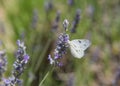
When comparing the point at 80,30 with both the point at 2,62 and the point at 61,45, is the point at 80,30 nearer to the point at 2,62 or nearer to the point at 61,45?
the point at 2,62

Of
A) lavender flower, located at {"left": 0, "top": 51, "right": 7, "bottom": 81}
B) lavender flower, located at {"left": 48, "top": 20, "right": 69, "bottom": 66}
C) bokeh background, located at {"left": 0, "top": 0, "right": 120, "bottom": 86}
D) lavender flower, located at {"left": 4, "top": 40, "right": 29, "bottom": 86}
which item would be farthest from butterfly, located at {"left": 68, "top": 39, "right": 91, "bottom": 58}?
bokeh background, located at {"left": 0, "top": 0, "right": 120, "bottom": 86}

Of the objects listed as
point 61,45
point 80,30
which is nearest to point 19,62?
point 61,45

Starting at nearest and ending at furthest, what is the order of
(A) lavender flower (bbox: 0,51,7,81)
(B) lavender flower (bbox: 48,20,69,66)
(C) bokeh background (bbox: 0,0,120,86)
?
(B) lavender flower (bbox: 48,20,69,66) → (A) lavender flower (bbox: 0,51,7,81) → (C) bokeh background (bbox: 0,0,120,86)

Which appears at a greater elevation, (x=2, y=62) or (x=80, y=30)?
(x=80, y=30)

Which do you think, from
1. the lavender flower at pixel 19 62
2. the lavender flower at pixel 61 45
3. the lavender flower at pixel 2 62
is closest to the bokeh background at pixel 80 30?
the lavender flower at pixel 2 62

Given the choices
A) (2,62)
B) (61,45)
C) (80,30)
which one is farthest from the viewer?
(80,30)

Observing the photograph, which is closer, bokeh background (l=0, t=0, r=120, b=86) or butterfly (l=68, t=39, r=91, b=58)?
butterfly (l=68, t=39, r=91, b=58)

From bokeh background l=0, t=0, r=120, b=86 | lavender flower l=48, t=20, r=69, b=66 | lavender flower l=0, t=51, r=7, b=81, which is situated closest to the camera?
lavender flower l=48, t=20, r=69, b=66

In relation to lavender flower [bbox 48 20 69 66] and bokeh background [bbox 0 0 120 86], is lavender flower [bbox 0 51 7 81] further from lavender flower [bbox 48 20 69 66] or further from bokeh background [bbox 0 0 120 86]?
bokeh background [bbox 0 0 120 86]

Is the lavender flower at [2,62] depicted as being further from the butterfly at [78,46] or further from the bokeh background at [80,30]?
the bokeh background at [80,30]

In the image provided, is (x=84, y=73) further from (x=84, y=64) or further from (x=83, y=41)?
(x=83, y=41)

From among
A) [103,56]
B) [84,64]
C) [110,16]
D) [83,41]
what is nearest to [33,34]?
[84,64]
